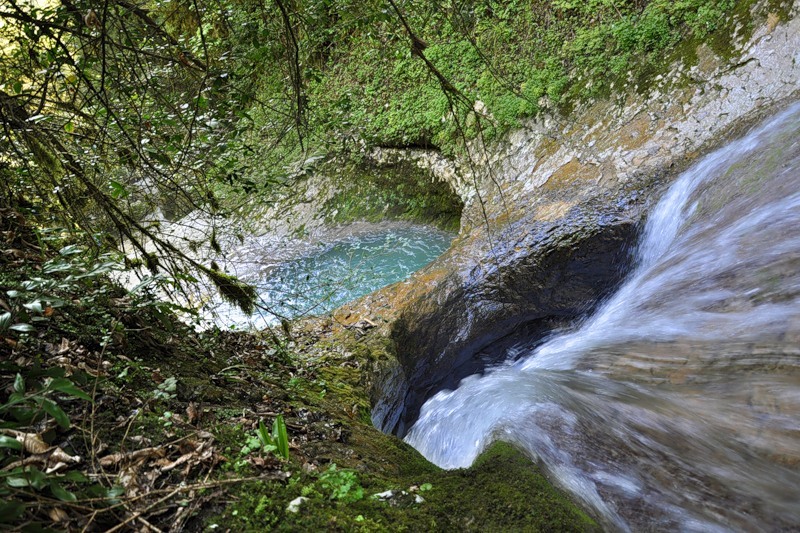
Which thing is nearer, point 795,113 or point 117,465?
point 117,465

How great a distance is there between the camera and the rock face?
18.7 ft

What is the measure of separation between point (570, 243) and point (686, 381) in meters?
2.36

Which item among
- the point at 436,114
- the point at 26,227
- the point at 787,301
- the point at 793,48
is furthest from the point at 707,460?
the point at 436,114

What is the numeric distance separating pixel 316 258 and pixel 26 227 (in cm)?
588

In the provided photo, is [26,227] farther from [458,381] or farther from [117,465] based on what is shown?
[458,381]

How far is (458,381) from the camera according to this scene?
5809 mm

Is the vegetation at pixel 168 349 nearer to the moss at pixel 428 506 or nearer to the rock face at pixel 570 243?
the moss at pixel 428 506

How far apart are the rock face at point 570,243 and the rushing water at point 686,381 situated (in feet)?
0.90

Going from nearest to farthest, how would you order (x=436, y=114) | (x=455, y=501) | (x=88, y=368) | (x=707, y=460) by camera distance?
(x=455, y=501), (x=88, y=368), (x=707, y=460), (x=436, y=114)

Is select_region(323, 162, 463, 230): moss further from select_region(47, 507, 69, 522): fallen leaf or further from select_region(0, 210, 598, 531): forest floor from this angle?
select_region(47, 507, 69, 522): fallen leaf

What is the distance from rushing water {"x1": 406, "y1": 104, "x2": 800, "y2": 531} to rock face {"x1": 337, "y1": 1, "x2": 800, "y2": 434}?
0.28 meters

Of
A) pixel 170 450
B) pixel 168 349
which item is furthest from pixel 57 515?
pixel 168 349

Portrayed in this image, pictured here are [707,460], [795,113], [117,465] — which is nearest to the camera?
[117,465]

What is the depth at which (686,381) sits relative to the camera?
3.68 meters
